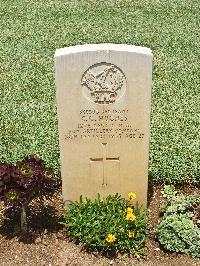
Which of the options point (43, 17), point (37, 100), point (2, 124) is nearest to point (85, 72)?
point (2, 124)

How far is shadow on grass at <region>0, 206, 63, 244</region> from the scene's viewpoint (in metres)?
5.08

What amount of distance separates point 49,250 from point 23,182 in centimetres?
82

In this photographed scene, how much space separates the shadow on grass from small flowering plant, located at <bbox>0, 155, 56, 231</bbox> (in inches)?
20.3

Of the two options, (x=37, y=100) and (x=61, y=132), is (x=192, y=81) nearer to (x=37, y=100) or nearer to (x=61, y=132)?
(x=37, y=100)

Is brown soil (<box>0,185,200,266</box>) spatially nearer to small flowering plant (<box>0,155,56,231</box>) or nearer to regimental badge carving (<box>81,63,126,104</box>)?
small flowering plant (<box>0,155,56,231</box>)

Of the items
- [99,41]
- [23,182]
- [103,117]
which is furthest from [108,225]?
[99,41]

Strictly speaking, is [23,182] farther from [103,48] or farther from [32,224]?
[103,48]

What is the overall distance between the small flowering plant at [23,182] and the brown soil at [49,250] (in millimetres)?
533

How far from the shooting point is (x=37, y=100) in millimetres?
7926

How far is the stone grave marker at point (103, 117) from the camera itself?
4410mm

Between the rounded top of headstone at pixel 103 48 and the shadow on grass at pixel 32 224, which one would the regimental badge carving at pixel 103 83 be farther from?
the shadow on grass at pixel 32 224

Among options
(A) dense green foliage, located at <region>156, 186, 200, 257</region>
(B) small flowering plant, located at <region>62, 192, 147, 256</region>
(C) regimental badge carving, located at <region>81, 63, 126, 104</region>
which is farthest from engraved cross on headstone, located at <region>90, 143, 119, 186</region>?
(A) dense green foliage, located at <region>156, 186, 200, 257</region>

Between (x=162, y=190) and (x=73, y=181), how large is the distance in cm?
122

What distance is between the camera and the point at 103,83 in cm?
451
